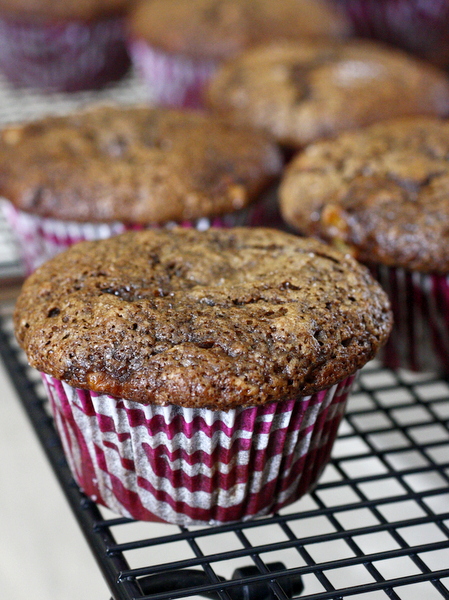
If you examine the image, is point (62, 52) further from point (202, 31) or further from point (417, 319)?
point (417, 319)

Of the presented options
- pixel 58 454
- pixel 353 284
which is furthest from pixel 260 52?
pixel 58 454

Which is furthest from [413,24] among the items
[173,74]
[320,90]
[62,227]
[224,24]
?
[62,227]

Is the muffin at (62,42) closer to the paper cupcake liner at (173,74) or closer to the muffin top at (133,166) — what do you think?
the paper cupcake liner at (173,74)

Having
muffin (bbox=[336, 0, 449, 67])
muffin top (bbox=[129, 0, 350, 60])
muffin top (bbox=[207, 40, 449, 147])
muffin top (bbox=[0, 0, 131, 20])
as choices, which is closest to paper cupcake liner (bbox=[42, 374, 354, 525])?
muffin top (bbox=[207, 40, 449, 147])

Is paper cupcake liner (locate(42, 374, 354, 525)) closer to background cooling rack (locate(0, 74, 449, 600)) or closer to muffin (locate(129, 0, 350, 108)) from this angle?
background cooling rack (locate(0, 74, 449, 600))

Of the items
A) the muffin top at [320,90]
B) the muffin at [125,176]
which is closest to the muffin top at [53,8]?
the muffin top at [320,90]

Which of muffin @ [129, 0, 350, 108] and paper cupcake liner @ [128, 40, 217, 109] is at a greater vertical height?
muffin @ [129, 0, 350, 108]
